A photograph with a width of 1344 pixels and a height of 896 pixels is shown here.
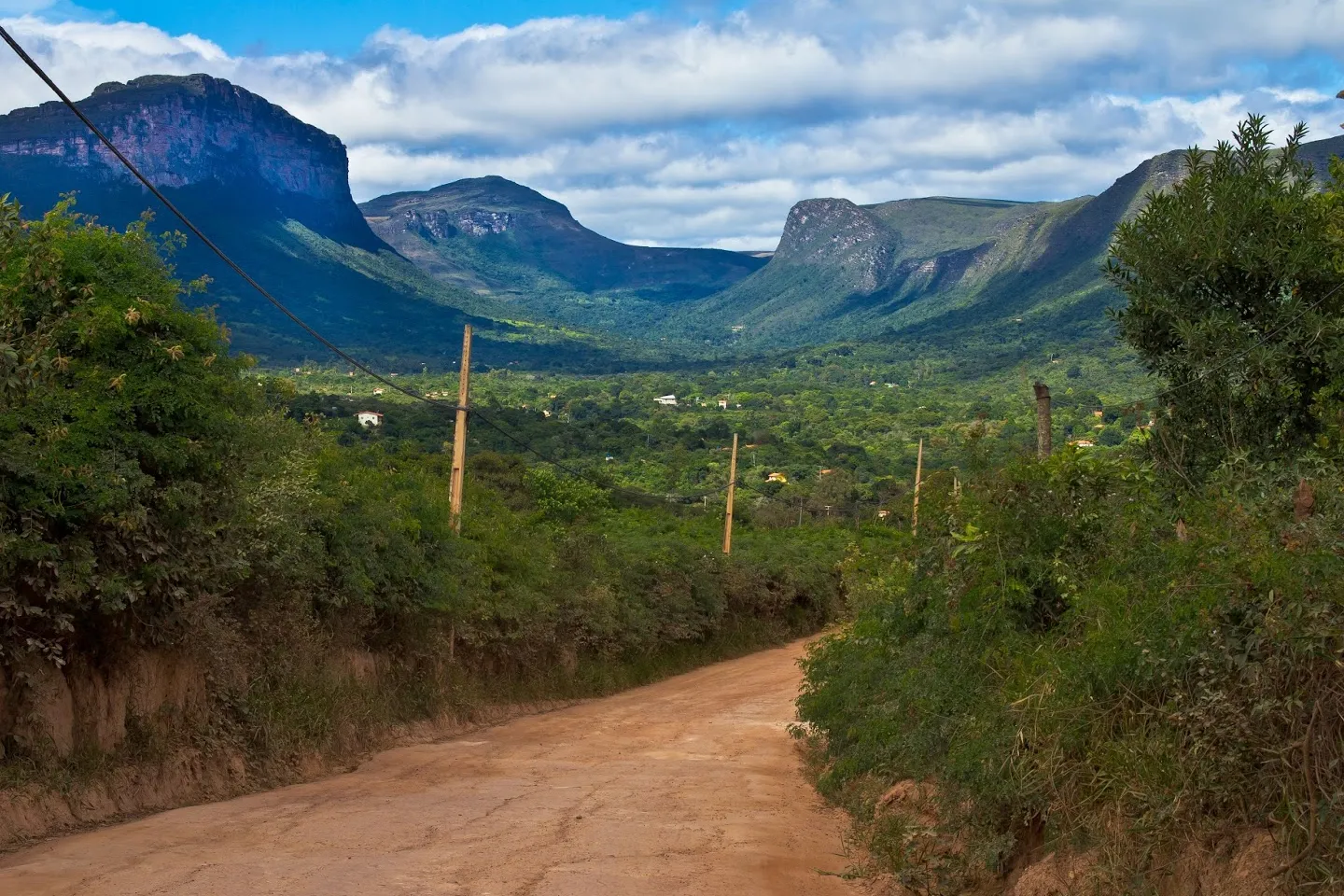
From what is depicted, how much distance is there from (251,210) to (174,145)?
11873 millimetres

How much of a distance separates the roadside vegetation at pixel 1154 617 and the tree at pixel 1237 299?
0.11ft

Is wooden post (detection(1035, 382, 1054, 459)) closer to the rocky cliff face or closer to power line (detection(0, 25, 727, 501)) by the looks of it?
power line (detection(0, 25, 727, 501))

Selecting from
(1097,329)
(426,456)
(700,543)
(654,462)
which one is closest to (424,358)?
(654,462)

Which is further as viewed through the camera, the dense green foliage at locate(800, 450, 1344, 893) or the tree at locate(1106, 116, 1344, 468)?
the tree at locate(1106, 116, 1344, 468)

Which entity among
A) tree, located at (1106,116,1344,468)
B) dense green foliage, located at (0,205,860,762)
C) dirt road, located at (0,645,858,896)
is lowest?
dirt road, located at (0,645,858,896)

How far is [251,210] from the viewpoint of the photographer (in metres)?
167

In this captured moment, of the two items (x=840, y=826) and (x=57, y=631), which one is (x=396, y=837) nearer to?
(x=57, y=631)

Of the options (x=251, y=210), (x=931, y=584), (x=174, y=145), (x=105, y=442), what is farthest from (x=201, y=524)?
(x=174, y=145)

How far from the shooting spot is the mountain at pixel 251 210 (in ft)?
413

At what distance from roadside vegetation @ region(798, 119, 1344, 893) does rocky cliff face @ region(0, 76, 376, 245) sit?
125 m

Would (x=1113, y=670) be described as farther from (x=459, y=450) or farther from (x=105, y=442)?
(x=459, y=450)

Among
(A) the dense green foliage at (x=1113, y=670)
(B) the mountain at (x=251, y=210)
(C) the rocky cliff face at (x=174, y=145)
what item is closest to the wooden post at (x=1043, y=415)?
(A) the dense green foliage at (x=1113, y=670)

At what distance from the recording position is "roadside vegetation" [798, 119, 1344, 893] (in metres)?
7.66

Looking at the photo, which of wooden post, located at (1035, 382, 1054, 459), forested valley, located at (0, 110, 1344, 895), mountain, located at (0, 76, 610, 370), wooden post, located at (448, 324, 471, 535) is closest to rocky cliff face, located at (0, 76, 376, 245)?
mountain, located at (0, 76, 610, 370)
